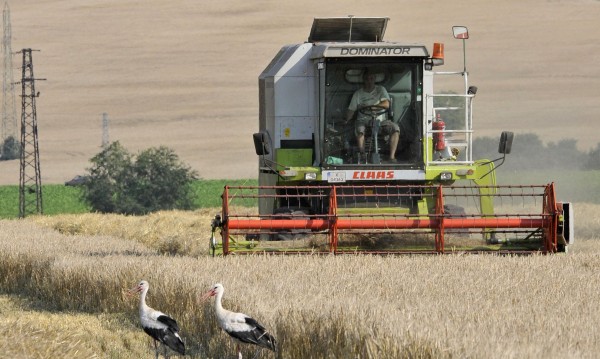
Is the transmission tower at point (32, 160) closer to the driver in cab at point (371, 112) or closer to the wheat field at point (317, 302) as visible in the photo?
the wheat field at point (317, 302)

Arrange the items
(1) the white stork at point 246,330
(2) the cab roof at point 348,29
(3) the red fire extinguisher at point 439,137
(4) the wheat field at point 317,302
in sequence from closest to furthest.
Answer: (4) the wheat field at point 317,302, (1) the white stork at point 246,330, (3) the red fire extinguisher at point 439,137, (2) the cab roof at point 348,29

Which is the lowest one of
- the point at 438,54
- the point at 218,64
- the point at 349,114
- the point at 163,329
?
the point at 163,329

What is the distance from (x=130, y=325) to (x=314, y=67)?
228 inches

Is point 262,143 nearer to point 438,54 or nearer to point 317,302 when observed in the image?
point 438,54

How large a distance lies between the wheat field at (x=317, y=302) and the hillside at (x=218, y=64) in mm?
53334

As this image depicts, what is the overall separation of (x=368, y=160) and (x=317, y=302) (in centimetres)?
629

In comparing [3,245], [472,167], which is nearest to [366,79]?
[472,167]

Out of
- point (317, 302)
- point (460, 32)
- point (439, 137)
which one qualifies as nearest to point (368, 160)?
point (439, 137)

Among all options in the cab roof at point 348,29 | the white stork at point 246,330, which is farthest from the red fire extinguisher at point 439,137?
the white stork at point 246,330

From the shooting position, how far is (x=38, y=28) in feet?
311

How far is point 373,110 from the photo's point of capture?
1556 cm

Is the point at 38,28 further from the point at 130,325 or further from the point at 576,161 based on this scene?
the point at 130,325

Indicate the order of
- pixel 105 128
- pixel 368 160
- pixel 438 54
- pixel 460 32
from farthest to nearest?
pixel 105 128, pixel 438 54, pixel 368 160, pixel 460 32

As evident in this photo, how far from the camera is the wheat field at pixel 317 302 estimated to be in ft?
24.9
